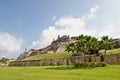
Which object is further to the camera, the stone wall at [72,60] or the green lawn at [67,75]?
the stone wall at [72,60]

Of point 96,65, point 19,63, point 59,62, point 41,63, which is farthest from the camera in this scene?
point 19,63

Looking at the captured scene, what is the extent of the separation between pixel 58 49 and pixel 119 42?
58.1m

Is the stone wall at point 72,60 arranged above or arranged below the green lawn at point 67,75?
above

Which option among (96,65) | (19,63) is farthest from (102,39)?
(19,63)

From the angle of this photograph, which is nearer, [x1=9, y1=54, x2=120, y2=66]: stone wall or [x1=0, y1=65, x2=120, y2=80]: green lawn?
[x1=0, y1=65, x2=120, y2=80]: green lawn

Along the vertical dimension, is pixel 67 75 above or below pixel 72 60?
below

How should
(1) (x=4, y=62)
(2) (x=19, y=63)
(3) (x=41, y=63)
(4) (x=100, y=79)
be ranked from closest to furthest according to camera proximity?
(4) (x=100, y=79)
(3) (x=41, y=63)
(2) (x=19, y=63)
(1) (x=4, y=62)

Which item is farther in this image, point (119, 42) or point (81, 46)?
point (119, 42)

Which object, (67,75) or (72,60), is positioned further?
(72,60)

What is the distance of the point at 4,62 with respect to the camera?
446 ft

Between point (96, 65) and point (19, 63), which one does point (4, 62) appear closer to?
→ point (19, 63)

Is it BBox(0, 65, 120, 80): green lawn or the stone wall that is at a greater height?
the stone wall

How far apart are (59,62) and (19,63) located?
31.4m

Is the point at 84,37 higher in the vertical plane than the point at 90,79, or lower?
higher
